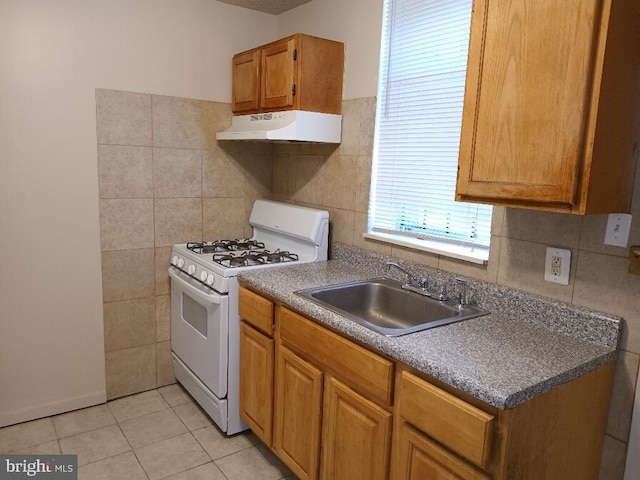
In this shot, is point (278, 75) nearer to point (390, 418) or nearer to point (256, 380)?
point (256, 380)

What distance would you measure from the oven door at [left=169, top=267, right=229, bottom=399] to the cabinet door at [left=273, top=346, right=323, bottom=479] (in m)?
0.40

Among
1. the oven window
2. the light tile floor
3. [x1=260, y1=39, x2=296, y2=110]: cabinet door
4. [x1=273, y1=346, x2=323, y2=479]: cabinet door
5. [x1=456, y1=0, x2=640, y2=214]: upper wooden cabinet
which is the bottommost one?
the light tile floor

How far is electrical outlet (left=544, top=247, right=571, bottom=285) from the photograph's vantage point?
1648 millimetres

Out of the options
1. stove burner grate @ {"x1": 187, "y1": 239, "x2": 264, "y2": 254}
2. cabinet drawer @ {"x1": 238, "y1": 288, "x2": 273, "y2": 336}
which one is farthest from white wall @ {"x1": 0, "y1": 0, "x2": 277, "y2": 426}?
cabinet drawer @ {"x1": 238, "y1": 288, "x2": 273, "y2": 336}

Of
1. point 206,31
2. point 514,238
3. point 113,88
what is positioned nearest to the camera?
point 514,238

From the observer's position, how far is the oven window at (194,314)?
8.21ft

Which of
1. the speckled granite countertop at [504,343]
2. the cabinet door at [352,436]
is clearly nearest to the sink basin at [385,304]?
the speckled granite countertop at [504,343]

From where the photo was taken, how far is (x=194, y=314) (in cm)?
260

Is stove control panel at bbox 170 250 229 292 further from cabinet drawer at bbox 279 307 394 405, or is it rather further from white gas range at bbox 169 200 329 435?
cabinet drawer at bbox 279 307 394 405

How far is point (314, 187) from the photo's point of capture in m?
2.84

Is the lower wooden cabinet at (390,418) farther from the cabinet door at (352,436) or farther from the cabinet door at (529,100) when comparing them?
the cabinet door at (529,100)

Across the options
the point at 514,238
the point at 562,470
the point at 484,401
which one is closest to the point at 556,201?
the point at 514,238

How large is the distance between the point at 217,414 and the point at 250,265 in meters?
0.80

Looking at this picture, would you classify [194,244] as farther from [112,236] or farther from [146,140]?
[146,140]
